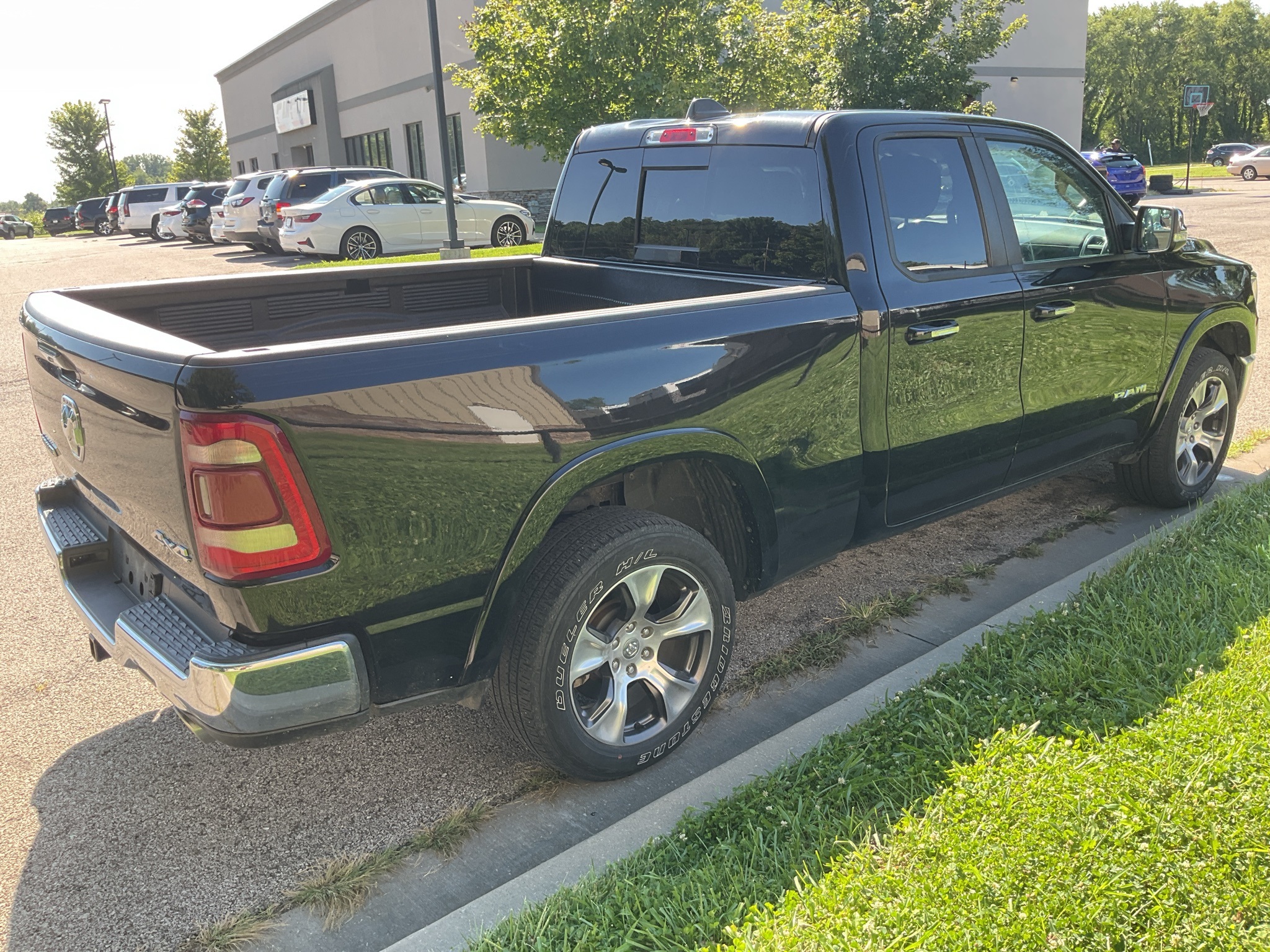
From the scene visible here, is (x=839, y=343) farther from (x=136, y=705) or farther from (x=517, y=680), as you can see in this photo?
(x=136, y=705)

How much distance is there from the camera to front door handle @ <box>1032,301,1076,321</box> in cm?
415

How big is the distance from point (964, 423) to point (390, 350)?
7.82 feet

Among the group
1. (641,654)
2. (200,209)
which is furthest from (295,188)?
(641,654)

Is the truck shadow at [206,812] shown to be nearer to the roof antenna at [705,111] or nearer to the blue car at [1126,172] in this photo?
the roof antenna at [705,111]

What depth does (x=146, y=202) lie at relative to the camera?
Result: 119 ft

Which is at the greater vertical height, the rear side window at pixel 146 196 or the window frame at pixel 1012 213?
the rear side window at pixel 146 196

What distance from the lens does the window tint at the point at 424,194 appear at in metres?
20.6

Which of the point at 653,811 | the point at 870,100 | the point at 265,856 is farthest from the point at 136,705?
the point at 870,100

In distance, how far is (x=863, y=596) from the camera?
179 inches

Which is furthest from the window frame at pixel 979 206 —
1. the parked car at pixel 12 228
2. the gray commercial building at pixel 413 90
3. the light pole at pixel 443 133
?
the parked car at pixel 12 228

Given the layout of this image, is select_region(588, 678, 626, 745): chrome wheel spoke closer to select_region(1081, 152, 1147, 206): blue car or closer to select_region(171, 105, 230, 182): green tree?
select_region(1081, 152, 1147, 206): blue car

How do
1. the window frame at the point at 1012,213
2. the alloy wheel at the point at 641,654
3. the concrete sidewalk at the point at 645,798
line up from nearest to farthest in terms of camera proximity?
1. the concrete sidewalk at the point at 645,798
2. the alloy wheel at the point at 641,654
3. the window frame at the point at 1012,213

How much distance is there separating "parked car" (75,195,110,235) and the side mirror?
51148 mm

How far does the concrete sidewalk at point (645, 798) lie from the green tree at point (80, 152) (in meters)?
79.6
